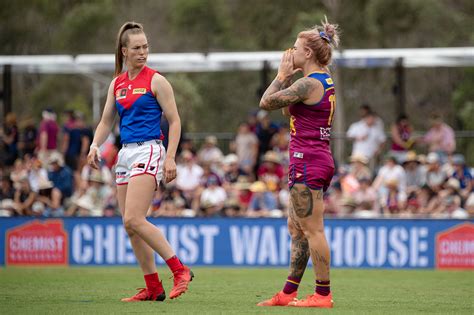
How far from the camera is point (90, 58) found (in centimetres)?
2123

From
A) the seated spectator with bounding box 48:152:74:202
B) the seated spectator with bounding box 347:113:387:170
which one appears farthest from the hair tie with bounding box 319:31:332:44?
the seated spectator with bounding box 347:113:387:170

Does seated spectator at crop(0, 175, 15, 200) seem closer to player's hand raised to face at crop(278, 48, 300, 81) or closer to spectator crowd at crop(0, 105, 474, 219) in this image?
spectator crowd at crop(0, 105, 474, 219)

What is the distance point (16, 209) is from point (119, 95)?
11297mm

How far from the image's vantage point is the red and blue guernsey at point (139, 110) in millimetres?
8906

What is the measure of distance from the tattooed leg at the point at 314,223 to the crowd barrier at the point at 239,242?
326 inches

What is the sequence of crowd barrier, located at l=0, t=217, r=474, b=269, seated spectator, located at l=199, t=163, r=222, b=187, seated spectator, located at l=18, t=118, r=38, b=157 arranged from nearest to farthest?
crowd barrier, located at l=0, t=217, r=474, b=269 → seated spectator, located at l=199, t=163, r=222, b=187 → seated spectator, located at l=18, t=118, r=38, b=157

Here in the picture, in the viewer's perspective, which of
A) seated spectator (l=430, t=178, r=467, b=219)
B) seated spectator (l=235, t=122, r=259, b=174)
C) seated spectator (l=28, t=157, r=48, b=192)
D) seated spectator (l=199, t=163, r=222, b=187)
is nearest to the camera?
seated spectator (l=430, t=178, r=467, b=219)

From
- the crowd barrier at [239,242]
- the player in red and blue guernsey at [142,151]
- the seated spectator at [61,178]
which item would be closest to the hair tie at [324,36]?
the player in red and blue guernsey at [142,151]

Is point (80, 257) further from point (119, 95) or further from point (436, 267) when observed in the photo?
point (119, 95)

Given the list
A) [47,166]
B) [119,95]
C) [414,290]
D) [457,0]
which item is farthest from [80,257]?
[457,0]

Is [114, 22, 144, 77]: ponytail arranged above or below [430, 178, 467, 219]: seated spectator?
above

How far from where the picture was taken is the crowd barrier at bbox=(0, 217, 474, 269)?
659 inches

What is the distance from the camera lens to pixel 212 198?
1903 cm

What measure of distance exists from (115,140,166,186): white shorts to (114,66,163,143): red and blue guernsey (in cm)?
6
